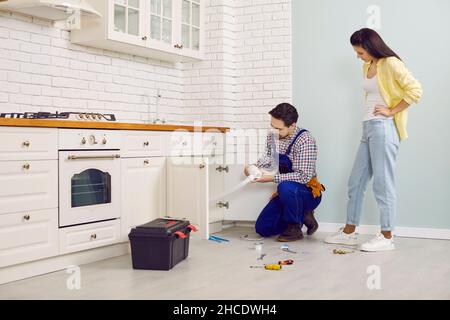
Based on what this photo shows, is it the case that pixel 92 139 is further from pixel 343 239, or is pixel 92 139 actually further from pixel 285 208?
pixel 343 239

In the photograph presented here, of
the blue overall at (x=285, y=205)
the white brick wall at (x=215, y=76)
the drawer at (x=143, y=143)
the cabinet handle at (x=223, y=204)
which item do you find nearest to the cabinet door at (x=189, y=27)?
the white brick wall at (x=215, y=76)

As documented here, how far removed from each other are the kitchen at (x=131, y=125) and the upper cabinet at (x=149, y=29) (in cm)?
1

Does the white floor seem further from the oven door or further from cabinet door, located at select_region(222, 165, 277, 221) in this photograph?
cabinet door, located at select_region(222, 165, 277, 221)

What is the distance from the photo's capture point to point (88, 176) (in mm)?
3471

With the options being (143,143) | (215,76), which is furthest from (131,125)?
(215,76)

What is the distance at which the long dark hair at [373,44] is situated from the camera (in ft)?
12.8

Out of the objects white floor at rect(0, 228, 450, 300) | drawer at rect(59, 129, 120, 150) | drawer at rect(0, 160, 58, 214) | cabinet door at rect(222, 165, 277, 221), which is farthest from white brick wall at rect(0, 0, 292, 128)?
white floor at rect(0, 228, 450, 300)

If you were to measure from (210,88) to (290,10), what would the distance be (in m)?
1.00

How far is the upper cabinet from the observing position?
4047 millimetres

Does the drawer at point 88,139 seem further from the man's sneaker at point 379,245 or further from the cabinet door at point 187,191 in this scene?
the man's sneaker at point 379,245

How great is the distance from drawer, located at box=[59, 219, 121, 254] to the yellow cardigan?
80.4 inches

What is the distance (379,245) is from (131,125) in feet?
6.21

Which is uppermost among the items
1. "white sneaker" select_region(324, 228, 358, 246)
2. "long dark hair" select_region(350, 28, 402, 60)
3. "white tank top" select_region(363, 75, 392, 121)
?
"long dark hair" select_region(350, 28, 402, 60)

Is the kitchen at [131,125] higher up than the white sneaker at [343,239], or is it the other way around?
the kitchen at [131,125]
